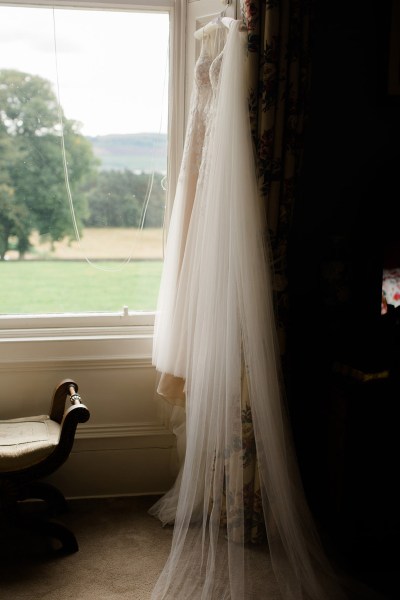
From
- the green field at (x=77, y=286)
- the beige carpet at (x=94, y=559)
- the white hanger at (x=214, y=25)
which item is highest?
the white hanger at (x=214, y=25)

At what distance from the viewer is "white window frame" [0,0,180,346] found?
2664 millimetres

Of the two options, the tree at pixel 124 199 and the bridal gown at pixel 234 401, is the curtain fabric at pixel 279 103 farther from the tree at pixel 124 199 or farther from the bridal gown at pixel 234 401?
the tree at pixel 124 199

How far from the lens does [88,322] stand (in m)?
2.83

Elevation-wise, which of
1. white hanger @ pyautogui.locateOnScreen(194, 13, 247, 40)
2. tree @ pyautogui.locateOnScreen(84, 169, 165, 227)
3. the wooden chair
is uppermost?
white hanger @ pyautogui.locateOnScreen(194, 13, 247, 40)

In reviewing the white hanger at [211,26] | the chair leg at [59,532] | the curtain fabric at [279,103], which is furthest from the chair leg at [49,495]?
the white hanger at [211,26]

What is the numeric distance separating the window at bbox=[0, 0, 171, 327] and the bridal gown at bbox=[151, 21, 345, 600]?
59 centimetres

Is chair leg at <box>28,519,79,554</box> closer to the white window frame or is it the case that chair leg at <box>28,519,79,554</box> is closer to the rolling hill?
the white window frame

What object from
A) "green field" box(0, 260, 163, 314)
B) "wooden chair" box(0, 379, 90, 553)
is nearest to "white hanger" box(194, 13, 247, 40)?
"green field" box(0, 260, 163, 314)

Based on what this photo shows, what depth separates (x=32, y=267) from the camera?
2809 millimetres

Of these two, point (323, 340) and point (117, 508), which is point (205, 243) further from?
point (117, 508)

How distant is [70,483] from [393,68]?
2.09 m

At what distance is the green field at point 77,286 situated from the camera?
2.80m

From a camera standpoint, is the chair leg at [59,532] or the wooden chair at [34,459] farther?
the chair leg at [59,532]

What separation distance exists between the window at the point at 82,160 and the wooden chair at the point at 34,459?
20.1 inches
